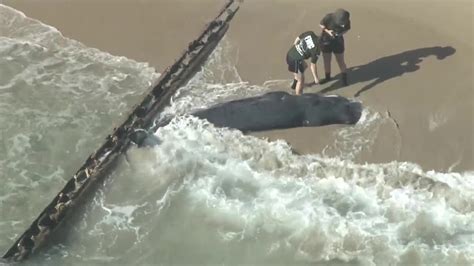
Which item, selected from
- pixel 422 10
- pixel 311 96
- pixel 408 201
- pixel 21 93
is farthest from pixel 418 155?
pixel 21 93

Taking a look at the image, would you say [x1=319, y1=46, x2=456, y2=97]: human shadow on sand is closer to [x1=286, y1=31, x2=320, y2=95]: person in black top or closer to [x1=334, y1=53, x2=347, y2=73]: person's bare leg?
[x1=334, y1=53, x2=347, y2=73]: person's bare leg

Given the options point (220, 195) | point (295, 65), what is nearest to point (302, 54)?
point (295, 65)

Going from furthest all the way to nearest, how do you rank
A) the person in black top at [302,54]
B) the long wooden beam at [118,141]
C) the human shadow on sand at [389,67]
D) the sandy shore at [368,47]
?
the human shadow on sand at [389,67] → the person in black top at [302,54] → the sandy shore at [368,47] → the long wooden beam at [118,141]

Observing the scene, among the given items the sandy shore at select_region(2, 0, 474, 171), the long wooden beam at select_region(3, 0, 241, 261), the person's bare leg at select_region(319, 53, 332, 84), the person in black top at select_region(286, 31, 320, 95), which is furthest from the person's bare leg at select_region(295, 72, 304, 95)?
the long wooden beam at select_region(3, 0, 241, 261)

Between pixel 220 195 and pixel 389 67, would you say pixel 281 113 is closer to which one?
pixel 220 195

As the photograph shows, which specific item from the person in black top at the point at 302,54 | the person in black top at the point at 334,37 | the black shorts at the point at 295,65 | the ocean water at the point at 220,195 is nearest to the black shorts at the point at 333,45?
the person in black top at the point at 334,37

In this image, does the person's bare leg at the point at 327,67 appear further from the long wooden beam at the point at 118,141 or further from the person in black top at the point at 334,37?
the long wooden beam at the point at 118,141
